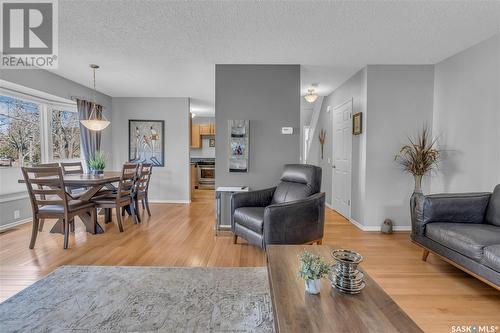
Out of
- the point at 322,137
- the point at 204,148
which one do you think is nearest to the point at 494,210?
the point at 322,137

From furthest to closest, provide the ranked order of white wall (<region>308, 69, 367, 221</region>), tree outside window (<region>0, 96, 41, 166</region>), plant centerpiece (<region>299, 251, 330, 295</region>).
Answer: white wall (<region>308, 69, 367, 221</region>) < tree outside window (<region>0, 96, 41, 166</region>) < plant centerpiece (<region>299, 251, 330, 295</region>)

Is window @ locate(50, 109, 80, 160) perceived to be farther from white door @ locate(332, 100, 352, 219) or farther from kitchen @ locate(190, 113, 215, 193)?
white door @ locate(332, 100, 352, 219)

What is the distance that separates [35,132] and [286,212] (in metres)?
4.52

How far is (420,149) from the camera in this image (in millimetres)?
3496

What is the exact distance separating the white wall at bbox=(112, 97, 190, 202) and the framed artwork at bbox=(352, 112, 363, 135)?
12.3 ft

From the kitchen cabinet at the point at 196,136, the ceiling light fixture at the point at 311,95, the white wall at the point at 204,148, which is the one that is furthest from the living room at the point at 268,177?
the white wall at the point at 204,148

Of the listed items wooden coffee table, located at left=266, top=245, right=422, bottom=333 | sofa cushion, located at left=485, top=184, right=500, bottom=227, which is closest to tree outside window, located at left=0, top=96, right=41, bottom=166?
wooden coffee table, located at left=266, top=245, right=422, bottom=333

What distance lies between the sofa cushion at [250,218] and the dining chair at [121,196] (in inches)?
69.9

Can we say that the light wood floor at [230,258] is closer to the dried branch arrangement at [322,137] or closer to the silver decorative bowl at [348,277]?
the silver decorative bowl at [348,277]

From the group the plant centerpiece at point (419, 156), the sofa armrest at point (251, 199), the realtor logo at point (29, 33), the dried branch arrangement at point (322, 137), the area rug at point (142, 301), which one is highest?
the realtor logo at point (29, 33)

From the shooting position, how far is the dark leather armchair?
258 cm

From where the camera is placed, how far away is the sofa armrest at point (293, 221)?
2572mm

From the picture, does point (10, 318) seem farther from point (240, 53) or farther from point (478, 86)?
point (478, 86)

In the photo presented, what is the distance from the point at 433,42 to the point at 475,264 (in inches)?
99.9
